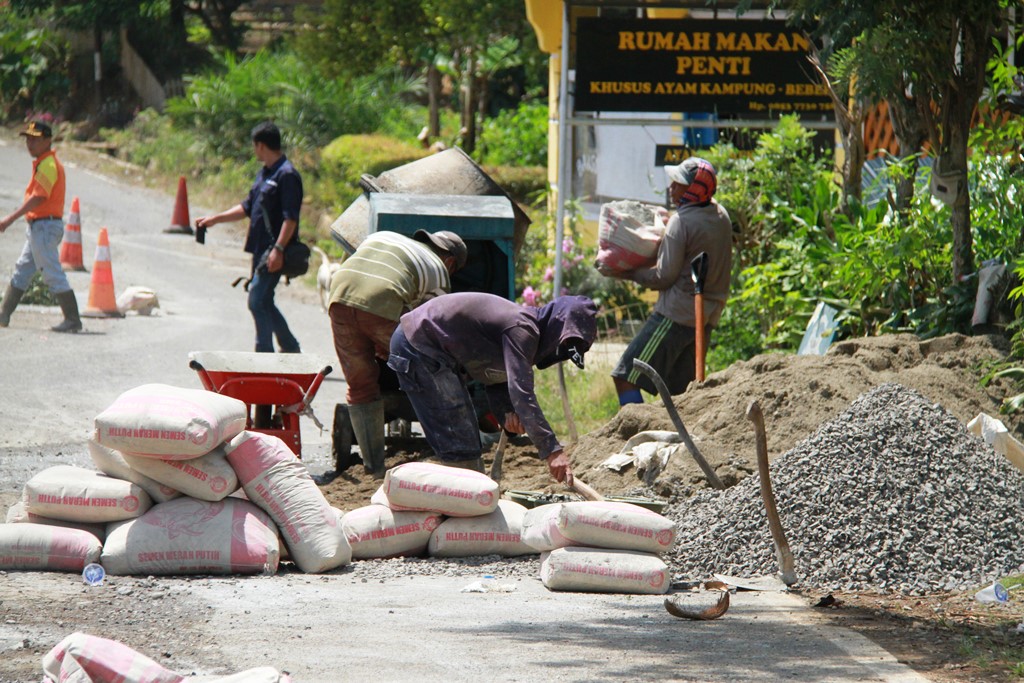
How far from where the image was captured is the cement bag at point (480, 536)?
5785 millimetres

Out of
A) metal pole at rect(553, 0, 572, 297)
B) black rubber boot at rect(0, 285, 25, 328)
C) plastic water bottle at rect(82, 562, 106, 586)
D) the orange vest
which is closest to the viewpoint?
plastic water bottle at rect(82, 562, 106, 586)

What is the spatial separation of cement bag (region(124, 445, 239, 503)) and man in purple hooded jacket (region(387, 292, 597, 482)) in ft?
3.91

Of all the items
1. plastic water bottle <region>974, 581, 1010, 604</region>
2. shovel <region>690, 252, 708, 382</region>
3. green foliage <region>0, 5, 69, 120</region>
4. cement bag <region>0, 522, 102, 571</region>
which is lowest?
plastic water bottle <region>974, 581, 1010, 604</region>

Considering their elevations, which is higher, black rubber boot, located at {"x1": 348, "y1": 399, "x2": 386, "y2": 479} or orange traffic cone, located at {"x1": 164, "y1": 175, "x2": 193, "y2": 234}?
orange traffic cone, located at {"x1": 164, "y1": 175, "x2": 193, "y2": 234}

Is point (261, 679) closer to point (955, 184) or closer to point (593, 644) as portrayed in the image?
point (593, 644)

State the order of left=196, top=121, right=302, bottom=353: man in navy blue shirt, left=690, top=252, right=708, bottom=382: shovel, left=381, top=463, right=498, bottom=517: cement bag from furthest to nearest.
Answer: left=196, top=121, right=302, bottom=353: man in navy blue shirt → left=690, top=252, right=708, bottom=382: shovel → left=381, top=463, right=498, bottom=517: cement bag

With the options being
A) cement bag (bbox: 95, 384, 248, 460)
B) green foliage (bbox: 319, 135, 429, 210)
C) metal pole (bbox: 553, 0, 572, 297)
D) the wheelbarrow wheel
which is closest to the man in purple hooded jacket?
the wheelbarrow wheel

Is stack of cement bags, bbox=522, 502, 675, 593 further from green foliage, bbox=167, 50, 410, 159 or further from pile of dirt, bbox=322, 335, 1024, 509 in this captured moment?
green foliage, bbox=167, 50, 410, 159

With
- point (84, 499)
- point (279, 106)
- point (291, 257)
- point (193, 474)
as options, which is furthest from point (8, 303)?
point (279, 106)

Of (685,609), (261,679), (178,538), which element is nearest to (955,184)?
(685,609)

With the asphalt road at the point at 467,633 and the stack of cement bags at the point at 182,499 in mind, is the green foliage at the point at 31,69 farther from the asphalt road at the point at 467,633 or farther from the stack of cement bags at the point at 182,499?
the stack of cement bags at the point at 182,499

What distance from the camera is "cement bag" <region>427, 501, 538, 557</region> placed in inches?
228

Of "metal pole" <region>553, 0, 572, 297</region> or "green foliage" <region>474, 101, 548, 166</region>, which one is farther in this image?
"green foliage" <region>474, 101, 548, 166</region>

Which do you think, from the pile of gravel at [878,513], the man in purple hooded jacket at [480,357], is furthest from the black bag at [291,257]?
the pile of gravel at [878,513]
